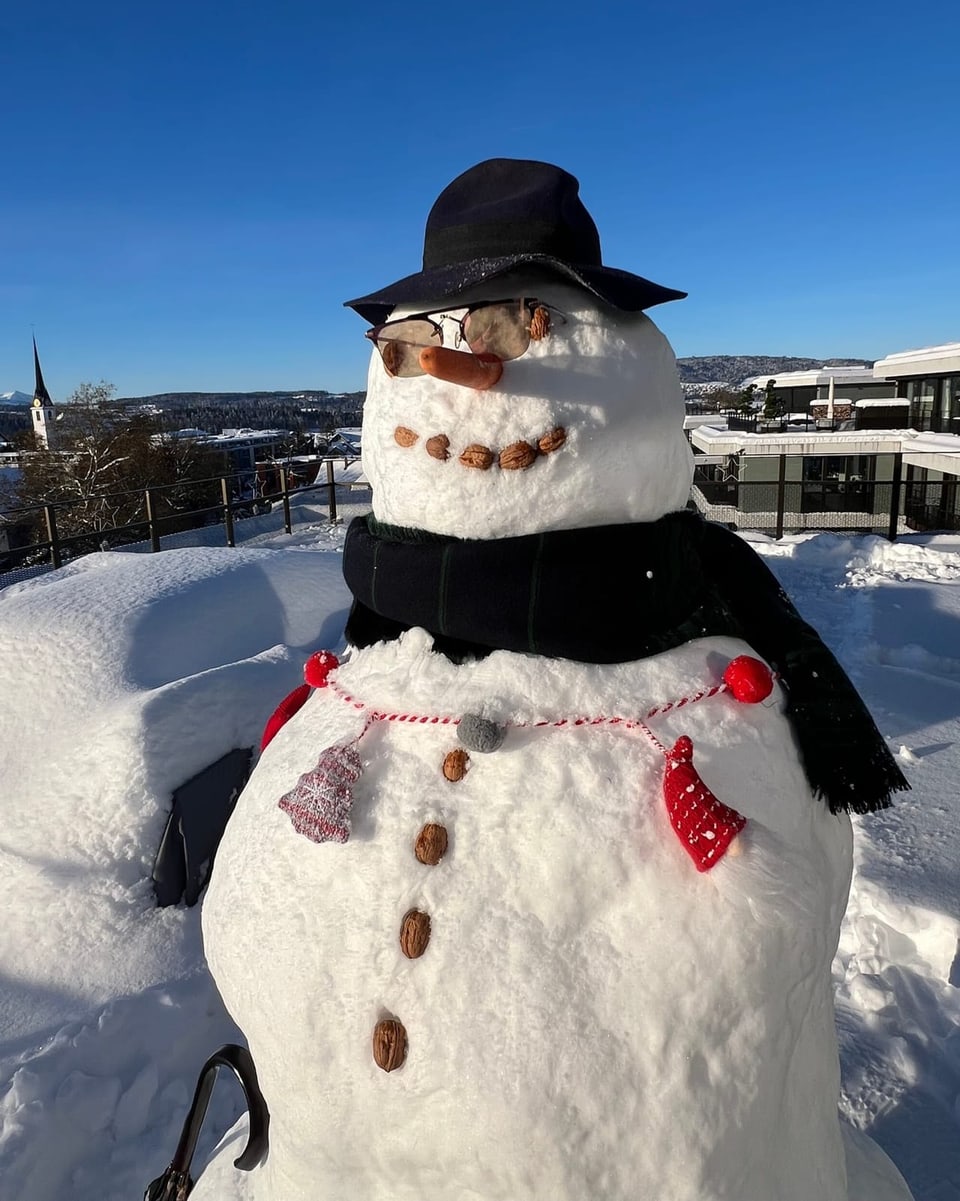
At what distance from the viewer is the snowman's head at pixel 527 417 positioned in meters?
1.21

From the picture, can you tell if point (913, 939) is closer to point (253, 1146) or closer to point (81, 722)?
point (253, 1146)

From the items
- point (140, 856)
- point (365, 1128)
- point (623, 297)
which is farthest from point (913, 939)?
point (140, 856)

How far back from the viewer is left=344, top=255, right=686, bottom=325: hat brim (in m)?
1.20

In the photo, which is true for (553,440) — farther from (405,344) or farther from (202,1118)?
(202,1118)

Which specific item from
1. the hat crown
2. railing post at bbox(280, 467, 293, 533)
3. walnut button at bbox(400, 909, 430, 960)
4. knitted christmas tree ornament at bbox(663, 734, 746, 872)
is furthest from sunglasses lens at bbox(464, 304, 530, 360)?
railing post at bbox(280, 467, 293, 533)

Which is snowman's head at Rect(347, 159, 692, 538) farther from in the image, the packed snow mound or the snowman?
the packed snow mound

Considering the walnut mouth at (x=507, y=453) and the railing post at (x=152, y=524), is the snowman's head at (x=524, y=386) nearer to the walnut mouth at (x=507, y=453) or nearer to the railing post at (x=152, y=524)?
the walnut mouth at (x=507, y=453)

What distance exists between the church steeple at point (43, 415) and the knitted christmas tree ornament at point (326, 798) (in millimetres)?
28908

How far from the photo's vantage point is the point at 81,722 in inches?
135

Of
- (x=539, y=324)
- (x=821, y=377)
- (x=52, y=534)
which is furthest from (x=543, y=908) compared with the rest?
(x=821, y=377)

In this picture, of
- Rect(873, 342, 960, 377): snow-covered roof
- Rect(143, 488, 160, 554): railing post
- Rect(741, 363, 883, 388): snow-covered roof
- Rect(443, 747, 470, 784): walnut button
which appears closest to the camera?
Rect(443, 747, 470, 784): walnut button

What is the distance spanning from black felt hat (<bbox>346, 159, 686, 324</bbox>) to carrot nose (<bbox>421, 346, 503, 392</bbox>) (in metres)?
0.12

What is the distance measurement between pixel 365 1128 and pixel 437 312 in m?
1.19

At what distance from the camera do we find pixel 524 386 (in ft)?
3.95
